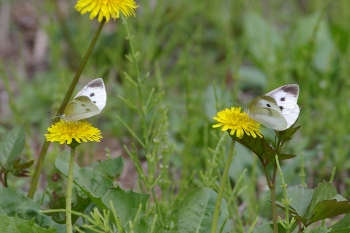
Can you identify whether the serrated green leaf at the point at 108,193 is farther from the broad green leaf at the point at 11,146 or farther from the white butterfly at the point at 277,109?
the white butterfly at the point at 277,109

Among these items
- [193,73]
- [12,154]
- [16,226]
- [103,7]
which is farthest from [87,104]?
[193,73]

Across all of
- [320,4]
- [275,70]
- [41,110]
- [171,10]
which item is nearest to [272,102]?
[275,70]

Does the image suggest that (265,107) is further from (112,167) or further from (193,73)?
(193,73)

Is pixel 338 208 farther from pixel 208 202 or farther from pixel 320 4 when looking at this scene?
pixel 320 4

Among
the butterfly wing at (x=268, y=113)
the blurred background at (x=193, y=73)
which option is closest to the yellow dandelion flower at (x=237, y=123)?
the butterfly wing at (x=268, y=113)

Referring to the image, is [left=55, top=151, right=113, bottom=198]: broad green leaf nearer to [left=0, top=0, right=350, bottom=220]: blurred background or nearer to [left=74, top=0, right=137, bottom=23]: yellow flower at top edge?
[left=74, top=0, right=137, bottom=23]: yellow flower at top edge

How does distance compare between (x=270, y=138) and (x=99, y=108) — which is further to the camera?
(x=270, y=138)

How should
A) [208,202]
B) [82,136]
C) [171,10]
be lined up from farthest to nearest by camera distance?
1. [171,10]
2. [208,202]
3. [82,136]
